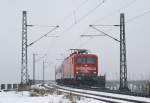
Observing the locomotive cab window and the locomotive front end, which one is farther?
the locomotive cab window

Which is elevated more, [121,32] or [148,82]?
[121,32]

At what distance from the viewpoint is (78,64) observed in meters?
44.1

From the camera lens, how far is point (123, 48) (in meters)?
37.2

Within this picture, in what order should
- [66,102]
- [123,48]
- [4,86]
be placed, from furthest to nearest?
[4,86], [123,48], [66,102]

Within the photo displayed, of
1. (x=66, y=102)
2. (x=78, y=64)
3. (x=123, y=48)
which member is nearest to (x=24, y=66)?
(x=78, y=64)

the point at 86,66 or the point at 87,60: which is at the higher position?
the point at 87,60

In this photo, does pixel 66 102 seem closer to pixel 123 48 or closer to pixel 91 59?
pixel 123 48

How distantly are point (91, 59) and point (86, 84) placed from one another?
324 centimetres

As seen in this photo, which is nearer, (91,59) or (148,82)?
(148,82)

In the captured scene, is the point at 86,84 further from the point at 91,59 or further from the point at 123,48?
the point at 123,48

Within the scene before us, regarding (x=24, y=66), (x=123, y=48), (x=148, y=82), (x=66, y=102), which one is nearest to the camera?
(x=66, y=102)

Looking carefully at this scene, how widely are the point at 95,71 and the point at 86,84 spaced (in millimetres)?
2407

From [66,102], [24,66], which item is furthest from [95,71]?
[66,102]

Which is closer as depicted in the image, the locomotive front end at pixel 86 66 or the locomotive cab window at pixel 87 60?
the locomotive front end at pixel 86 66
